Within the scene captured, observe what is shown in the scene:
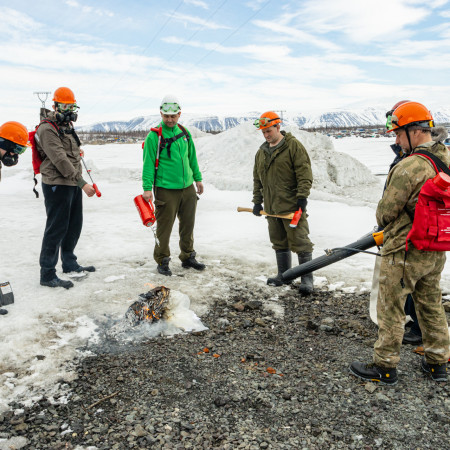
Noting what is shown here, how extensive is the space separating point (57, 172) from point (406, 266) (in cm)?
403

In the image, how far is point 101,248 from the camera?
6914 mm

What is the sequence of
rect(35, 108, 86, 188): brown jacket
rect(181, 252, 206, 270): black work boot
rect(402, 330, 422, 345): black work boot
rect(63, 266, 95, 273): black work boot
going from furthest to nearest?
rect(181, 252, 206, 270): black work boot < rect(63, 266, 95, 273): black work boot < rect(35, 108, 86, 188): brown jacket < rect(402, 330, 422, 345): black work boot

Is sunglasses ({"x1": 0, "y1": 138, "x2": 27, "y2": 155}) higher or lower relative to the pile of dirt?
higher

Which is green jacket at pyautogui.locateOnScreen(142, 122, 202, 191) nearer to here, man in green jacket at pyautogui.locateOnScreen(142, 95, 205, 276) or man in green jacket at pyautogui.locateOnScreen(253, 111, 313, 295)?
man in green jacket at pyautogui.locateOnScreen(142, 95, 205, 276)

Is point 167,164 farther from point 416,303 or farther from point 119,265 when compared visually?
point 416,303

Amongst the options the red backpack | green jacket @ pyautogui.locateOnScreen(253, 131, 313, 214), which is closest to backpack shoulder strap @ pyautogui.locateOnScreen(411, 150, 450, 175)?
the red backpack

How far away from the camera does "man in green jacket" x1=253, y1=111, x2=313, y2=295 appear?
4.98m

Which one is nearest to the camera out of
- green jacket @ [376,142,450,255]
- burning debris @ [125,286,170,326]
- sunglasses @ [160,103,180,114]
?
green jacket @ [376,142,450,255]

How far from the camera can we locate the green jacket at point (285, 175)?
4980mm

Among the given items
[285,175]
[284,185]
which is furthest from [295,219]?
[285,175]

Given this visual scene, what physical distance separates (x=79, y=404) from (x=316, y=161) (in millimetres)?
13567

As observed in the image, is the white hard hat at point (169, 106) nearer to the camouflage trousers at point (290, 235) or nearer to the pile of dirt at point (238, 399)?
the camouflage trousers at point (290, 235)

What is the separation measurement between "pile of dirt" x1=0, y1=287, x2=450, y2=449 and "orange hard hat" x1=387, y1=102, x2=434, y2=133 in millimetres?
2030

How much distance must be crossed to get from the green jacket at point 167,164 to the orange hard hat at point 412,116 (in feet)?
→ 10.4
